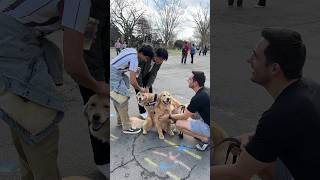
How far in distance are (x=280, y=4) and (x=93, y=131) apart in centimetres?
93

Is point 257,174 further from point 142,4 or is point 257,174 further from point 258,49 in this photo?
point 142,4

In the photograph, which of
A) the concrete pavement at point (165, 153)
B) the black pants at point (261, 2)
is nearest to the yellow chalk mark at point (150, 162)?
the concrete pavement at point (165, 153)

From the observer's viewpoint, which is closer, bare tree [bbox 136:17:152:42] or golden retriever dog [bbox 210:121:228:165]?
bare tree [bbox 136:17:152:42]

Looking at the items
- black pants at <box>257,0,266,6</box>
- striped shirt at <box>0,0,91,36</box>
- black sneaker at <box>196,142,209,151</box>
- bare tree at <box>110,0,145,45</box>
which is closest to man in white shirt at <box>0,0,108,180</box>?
striped shirt at <box>0,0,91,36</box>

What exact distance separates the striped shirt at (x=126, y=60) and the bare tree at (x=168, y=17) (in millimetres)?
88

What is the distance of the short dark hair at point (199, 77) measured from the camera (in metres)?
1.18

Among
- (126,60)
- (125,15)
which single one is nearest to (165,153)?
(126,60)

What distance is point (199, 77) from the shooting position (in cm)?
119

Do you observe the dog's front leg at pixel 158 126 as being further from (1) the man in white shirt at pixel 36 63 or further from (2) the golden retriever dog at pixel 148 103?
(1) the man in white shirt at pixel 36 63

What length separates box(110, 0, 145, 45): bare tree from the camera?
1199 millimetres

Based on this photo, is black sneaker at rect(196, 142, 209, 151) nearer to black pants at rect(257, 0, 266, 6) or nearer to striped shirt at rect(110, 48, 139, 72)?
striped shirt at rect(110, 48, 139, 72)

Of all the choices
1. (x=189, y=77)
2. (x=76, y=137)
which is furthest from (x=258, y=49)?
(x=76, y=137)

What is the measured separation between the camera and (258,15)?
5.86 ft

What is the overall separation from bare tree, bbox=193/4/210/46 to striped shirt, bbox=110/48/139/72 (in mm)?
170
